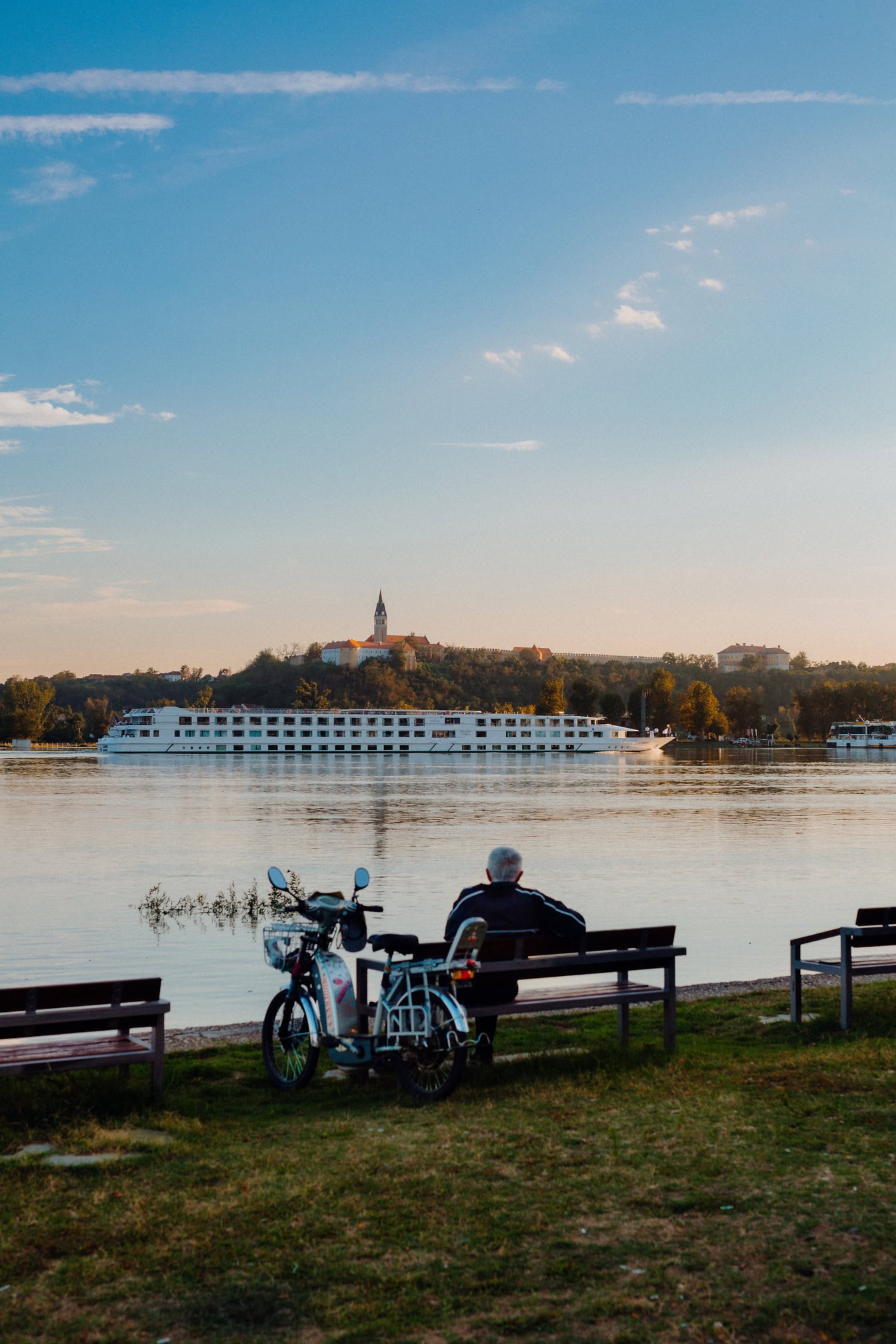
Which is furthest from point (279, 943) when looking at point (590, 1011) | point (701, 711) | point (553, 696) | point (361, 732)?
point (701, 711)

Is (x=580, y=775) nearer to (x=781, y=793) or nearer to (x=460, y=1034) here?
(x=781, y=793)

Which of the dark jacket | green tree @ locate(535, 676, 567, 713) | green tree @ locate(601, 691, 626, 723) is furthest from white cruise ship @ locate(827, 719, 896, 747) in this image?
the dark jacket

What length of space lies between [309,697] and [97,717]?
2883 centimetres

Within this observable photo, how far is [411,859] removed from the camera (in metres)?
23.9

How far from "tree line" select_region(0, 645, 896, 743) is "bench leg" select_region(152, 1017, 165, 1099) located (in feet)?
474

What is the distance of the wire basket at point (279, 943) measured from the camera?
271 inches

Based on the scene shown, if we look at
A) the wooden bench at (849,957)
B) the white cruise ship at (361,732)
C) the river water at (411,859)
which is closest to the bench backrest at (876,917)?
the wooden bench at (849,957)

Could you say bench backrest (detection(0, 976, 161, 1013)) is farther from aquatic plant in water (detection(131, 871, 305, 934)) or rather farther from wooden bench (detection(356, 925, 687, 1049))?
aquatic plant in water (detection(131, 871, 305, 934))

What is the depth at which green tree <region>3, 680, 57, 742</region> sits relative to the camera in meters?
150

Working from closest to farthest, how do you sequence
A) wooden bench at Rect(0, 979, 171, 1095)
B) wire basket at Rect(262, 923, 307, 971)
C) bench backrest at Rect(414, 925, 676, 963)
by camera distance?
wooden bench at Rect(0, 979, 171, 1095) → wire basket at Rect(262, 923, 307, 971) → bench backrest at Rect(414, 925, 676, 963)

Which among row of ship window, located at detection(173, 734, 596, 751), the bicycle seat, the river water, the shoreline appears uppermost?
the bicycle seat

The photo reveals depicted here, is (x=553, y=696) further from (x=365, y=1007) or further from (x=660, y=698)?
(x=365, y=1007)

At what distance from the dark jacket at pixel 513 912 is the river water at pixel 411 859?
385 centimetres

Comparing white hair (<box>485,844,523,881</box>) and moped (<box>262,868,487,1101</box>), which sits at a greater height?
white hair (<box>485,844,523,881</box>)
